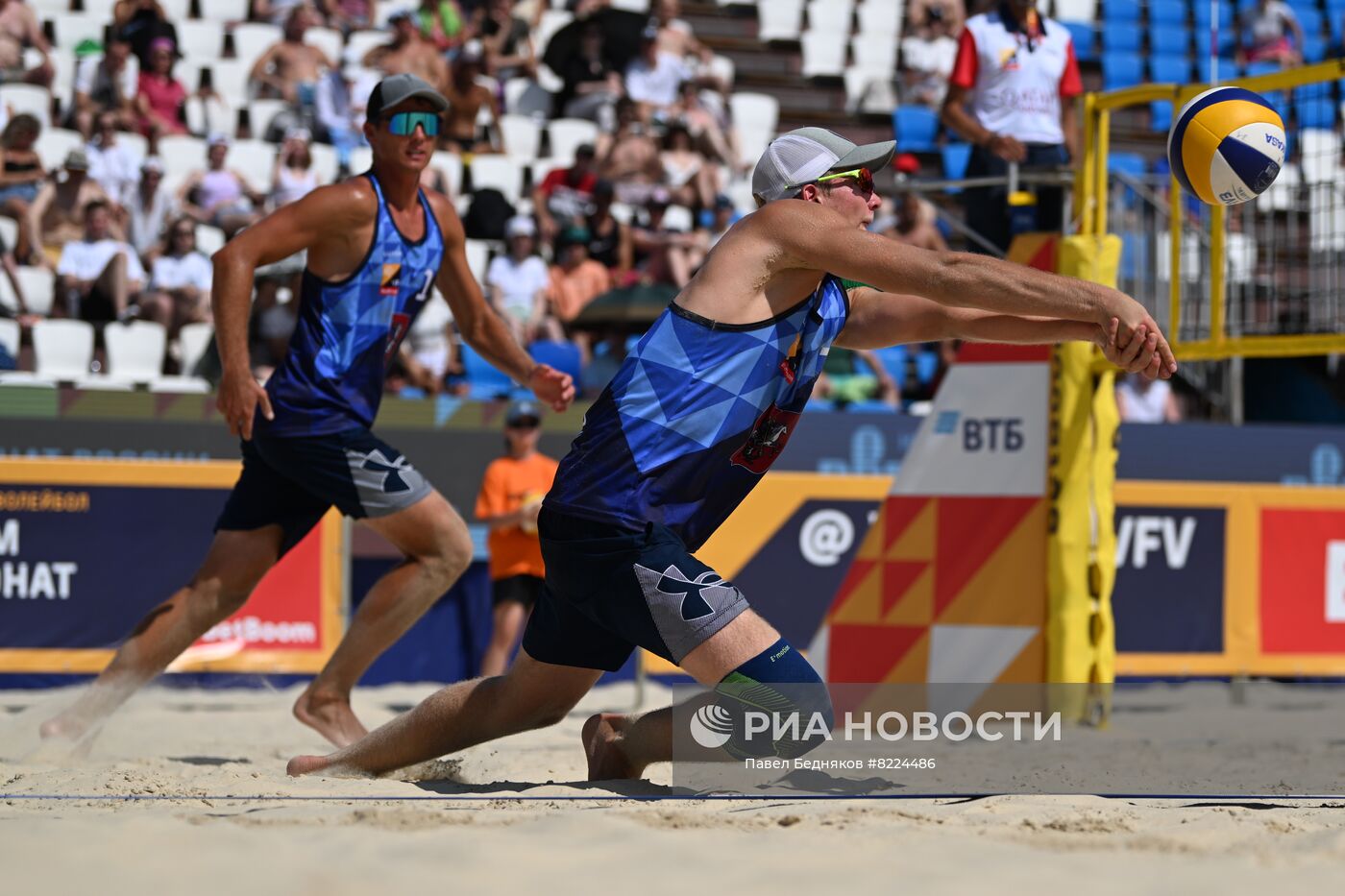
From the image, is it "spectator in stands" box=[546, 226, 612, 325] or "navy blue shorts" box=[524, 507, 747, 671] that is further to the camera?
"spectator in stands" box=[546, 226, 612, 325]

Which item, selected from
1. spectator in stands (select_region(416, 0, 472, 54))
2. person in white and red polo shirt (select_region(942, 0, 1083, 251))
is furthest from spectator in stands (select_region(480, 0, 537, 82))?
person in white and red polo shirt (select_region(942, 0, 1083, 251))

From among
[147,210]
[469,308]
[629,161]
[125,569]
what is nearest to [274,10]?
[147,210]

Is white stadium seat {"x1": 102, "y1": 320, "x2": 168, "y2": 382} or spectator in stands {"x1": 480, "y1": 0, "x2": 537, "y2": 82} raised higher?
spectator in stands {"x1": 480, "y1": 0, "x2": 537, "y2": 82}

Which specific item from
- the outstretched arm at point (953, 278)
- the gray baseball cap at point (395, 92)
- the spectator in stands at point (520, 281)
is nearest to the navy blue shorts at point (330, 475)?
the gray baseball cap at point (395, 92)

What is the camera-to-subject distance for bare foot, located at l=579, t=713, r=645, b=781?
4.09 m

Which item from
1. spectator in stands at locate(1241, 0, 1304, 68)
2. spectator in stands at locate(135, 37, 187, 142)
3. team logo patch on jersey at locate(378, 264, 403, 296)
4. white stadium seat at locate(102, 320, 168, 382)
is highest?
spectator in stands at locate(1241, 0, 1304, 68)

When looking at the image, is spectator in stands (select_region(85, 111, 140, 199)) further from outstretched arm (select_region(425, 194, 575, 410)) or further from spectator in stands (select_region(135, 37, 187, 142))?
outstretched arm (select_region(425, 194, 575, 410))

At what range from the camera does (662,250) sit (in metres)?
11.1

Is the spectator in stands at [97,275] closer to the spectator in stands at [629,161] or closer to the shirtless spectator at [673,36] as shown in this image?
the spectator in stands at [629,161]

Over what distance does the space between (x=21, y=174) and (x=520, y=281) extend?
3326mm

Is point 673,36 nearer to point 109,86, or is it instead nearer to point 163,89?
point 163,89

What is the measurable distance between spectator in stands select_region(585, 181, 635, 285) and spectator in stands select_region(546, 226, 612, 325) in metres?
0.28

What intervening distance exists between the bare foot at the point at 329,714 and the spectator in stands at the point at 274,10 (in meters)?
8.83

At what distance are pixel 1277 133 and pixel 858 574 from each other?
8.56ft
